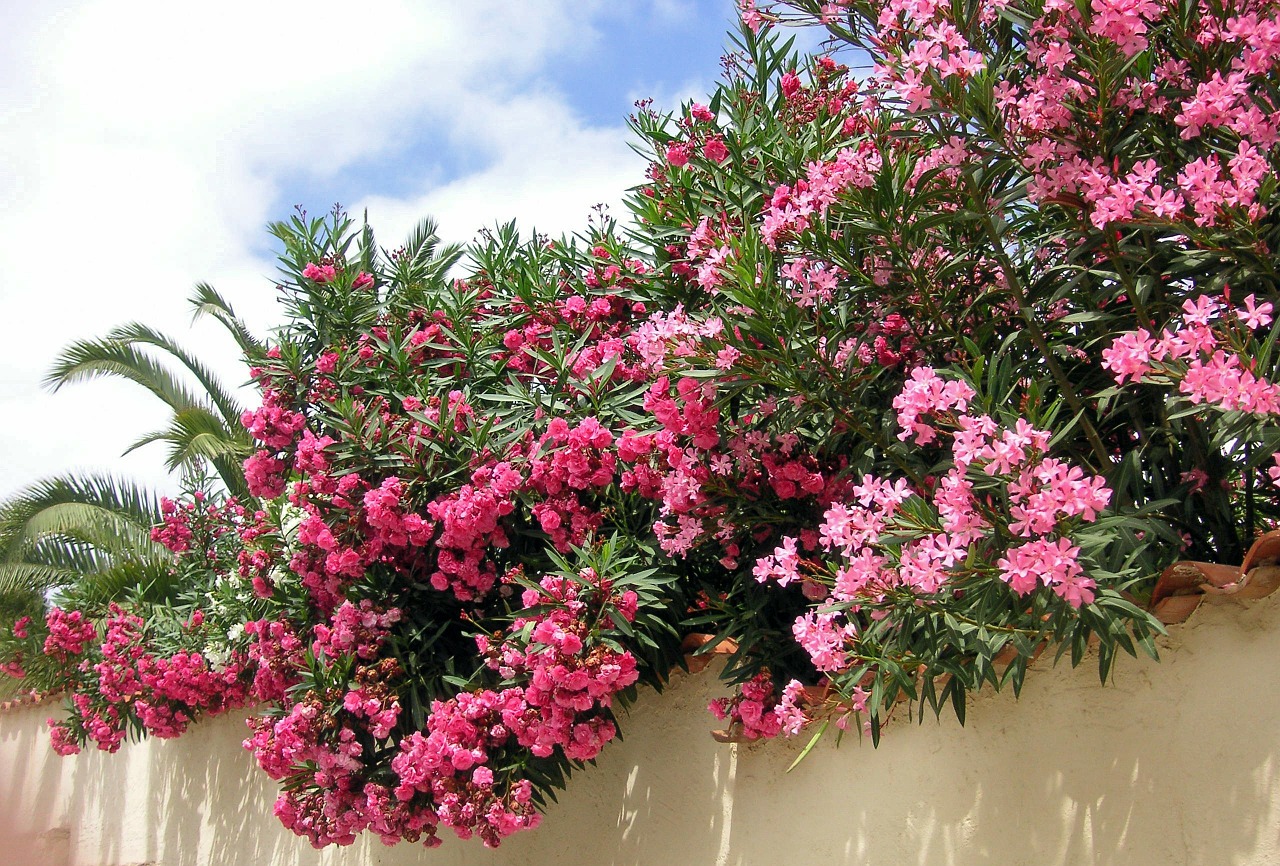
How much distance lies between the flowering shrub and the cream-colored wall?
16cm

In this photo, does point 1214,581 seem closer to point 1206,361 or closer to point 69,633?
point 1206,361

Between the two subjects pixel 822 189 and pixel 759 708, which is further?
pixel 759 708

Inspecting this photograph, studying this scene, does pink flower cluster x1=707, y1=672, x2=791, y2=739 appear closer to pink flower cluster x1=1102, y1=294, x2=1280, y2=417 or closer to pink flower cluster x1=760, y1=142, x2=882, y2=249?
pink flower cluster x1=760, y1=142, x2=882, y2=249

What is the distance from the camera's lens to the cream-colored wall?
239 cm

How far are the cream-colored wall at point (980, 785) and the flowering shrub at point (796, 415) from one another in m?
0.16

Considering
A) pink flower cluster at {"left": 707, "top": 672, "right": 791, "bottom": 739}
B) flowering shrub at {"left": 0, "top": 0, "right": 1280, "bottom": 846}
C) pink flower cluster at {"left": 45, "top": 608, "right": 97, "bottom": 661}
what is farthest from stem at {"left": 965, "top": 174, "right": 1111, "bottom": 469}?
pink flower cluster at {"left": 45, "top": 608, "right": 97, "bottom": 661}

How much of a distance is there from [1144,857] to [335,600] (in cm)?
343

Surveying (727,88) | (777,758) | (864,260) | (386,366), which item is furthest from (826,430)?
(386,366)

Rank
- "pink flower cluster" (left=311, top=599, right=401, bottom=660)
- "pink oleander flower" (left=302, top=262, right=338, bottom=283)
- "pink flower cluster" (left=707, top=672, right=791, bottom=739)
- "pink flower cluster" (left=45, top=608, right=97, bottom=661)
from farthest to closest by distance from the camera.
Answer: "pink flower cluster" (left=45, top=608, right=97, bottom=661) < "pink oleander flower" (left=302, top=262, right=338, bottom=283) < "pink flower cluster" (left=311, top=599, right=401, bottom=660) < "pink flower cluster" (left=707, top=672, right=791, bottom=739)

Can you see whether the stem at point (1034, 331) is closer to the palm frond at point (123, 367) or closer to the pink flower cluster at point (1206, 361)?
the pink flower cluster at point (1206, 361)

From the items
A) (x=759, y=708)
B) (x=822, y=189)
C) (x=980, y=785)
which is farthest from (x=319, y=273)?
(x=980, y=785)

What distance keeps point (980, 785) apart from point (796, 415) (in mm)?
1179

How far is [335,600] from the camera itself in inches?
184

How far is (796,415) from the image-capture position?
10.1ft
